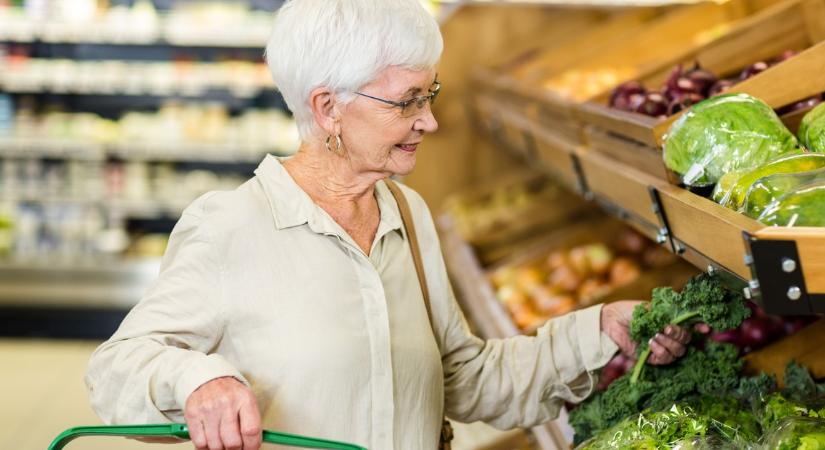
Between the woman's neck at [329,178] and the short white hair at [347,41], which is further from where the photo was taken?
the woman's neck at [329,178]

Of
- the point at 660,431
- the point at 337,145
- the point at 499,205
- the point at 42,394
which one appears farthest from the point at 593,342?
the point at 42,394

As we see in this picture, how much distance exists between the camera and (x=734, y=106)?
1.82 m

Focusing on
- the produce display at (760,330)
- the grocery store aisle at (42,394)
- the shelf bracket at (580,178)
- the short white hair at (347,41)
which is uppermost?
the short white hair at (347,41)

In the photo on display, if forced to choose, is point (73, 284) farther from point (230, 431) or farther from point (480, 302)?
point (230, 431)

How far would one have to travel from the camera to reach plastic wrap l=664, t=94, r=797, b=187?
1723mm

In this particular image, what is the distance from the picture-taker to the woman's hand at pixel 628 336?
1922mm

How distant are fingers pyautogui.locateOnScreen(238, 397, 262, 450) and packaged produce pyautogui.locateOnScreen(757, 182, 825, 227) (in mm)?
786

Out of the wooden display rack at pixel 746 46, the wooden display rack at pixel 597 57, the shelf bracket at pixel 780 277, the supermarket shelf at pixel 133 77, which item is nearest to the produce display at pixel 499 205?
the wooden display rack at pixel 597 57

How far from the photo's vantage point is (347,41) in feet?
5.95

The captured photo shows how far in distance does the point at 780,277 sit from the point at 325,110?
3.21 ft

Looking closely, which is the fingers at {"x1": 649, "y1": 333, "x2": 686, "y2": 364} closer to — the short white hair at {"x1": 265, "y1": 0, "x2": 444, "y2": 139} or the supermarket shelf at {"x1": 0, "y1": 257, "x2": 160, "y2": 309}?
the short white hair at {"x1": 265, "y1": 0, "x2": 444, "y2": 139}

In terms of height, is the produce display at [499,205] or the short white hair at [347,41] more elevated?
the short white hair at [347,41]

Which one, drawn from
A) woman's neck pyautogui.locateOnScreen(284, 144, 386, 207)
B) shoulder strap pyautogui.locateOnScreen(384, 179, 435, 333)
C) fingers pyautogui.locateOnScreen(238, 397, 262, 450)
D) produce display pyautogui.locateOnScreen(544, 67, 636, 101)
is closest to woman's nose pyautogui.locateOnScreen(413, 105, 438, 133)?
woman's neck pyautogui.locateOnScreen(284, 144, 386, 207)

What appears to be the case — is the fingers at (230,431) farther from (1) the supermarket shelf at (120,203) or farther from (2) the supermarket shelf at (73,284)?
(1) the supermarket shelf at (120,203)
